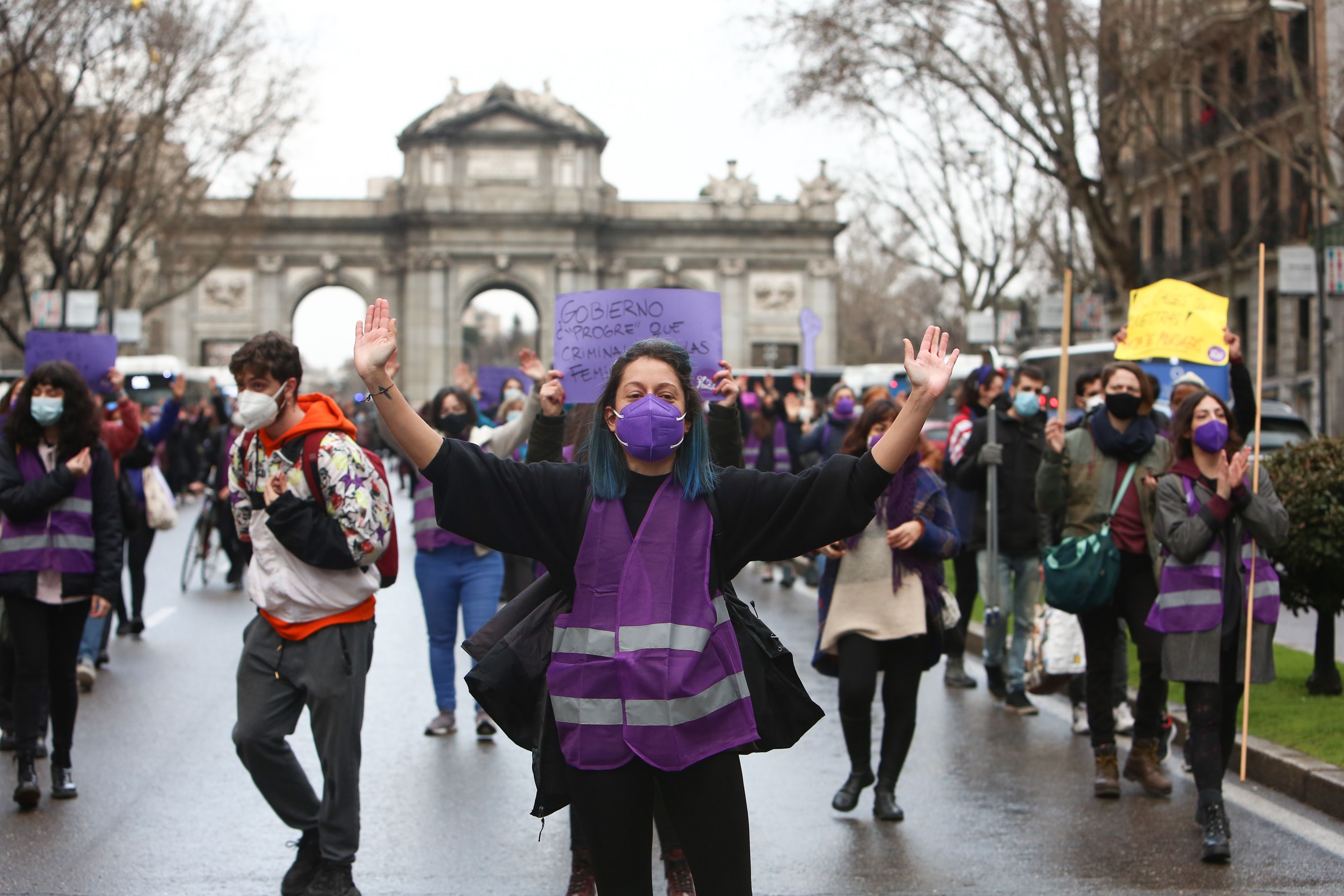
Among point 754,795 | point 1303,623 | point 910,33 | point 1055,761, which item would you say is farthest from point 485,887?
point 910,33

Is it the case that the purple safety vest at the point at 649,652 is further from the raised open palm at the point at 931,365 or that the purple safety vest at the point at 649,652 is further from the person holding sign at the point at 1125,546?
the person holding sign at the point at 1125,546

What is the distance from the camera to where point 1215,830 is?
5879 millimetres

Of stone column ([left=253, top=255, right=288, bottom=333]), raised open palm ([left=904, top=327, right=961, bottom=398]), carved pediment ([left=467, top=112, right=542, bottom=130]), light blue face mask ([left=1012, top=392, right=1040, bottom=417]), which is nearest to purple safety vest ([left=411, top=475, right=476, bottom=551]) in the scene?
light blue face mask ([left=1012, top=392, right=1040, bottom=417])

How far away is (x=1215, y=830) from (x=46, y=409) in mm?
4962

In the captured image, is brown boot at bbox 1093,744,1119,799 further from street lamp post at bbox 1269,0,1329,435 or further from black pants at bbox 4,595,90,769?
street lamp post at bbox 1269,0,1329,435

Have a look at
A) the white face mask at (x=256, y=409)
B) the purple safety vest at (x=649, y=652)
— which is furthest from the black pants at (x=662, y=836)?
the purple safety vest at (x=649, y=652)

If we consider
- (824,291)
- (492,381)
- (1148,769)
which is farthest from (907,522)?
(824,291)

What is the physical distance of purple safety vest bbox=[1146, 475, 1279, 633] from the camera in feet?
20.4

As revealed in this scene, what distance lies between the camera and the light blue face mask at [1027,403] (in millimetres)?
Result: 9156

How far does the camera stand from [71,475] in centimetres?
675

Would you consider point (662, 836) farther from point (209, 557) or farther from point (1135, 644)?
point (209, 557)

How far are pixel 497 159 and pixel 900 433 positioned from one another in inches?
2227

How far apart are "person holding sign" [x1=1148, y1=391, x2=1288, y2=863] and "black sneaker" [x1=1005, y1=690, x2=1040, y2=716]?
102 inches

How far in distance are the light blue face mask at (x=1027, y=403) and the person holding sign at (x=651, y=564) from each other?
537 cm
